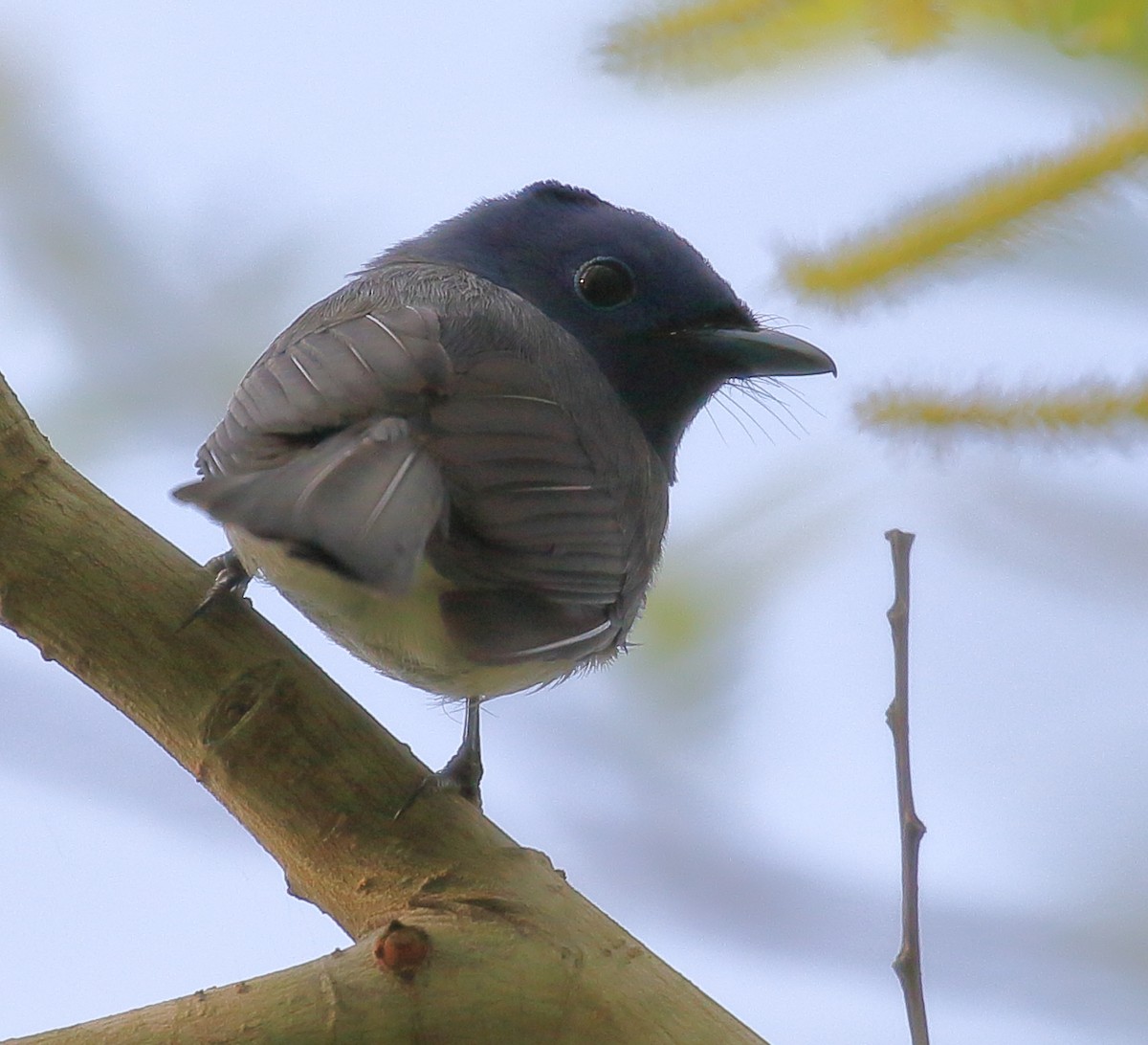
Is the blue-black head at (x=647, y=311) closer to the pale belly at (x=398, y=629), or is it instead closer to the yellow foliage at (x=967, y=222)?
the pale belly at (x=398, y=629)

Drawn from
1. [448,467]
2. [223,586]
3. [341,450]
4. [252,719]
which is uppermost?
[448,467]

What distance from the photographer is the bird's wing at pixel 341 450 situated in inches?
64.7

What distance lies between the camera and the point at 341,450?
1892 mm

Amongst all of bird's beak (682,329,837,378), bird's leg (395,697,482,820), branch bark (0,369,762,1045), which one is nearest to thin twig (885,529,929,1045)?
branch bark (0,369,762,1045)

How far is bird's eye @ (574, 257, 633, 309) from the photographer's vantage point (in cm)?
304

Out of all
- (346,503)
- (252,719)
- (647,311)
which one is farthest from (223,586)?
(647,311)

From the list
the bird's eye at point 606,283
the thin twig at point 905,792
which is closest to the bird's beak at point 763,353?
the bird's eye at point 606,283

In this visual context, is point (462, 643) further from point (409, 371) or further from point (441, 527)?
point (409, 371)

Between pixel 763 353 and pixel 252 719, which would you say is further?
pixel 763 353

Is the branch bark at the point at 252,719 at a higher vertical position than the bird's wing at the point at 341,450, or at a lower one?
lower

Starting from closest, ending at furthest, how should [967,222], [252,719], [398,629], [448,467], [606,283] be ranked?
[967,222] < [252,719] < [448,467] < [398,629] < [606,283]

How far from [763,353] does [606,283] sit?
37cm

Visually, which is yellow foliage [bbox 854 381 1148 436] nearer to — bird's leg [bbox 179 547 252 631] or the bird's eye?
bird's leg [bbox 179 547 252 631]

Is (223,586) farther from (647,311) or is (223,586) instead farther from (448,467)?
(647,311)
